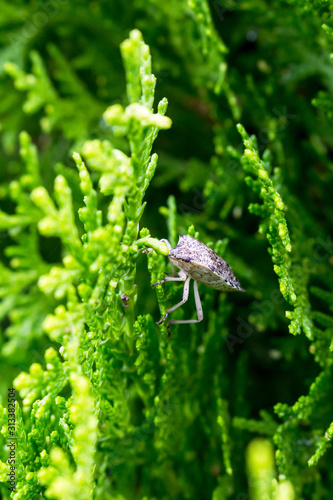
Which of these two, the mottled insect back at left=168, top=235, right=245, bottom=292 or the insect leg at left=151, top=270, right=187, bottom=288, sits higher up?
Answer: the mottled insect back at left=168, top=235, right=245, bottom=292

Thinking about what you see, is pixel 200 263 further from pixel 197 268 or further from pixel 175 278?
pixel 175 278

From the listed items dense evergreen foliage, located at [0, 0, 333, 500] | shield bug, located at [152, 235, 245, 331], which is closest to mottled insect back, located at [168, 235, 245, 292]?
shield bug, located at [152, 235, 245, 331]

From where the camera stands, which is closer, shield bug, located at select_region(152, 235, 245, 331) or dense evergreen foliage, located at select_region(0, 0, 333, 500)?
dense evergreen foliage, located at select_region(0, 0, 333, 500)

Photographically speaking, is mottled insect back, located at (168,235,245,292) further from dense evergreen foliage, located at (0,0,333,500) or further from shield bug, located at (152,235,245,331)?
dense evergreen foliage, located at (0,0,333,500)

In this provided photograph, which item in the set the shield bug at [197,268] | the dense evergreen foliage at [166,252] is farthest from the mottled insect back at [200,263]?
the dense evergreen foliage at [166,252]

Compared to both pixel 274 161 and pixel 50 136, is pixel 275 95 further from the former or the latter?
pixel 50 136

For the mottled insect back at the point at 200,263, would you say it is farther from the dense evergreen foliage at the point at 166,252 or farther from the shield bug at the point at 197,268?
the dense evergreen foliage at the point at 166,252

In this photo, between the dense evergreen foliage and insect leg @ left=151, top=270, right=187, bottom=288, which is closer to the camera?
the dense evergreen foliage

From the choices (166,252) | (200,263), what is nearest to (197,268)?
(200,263)
